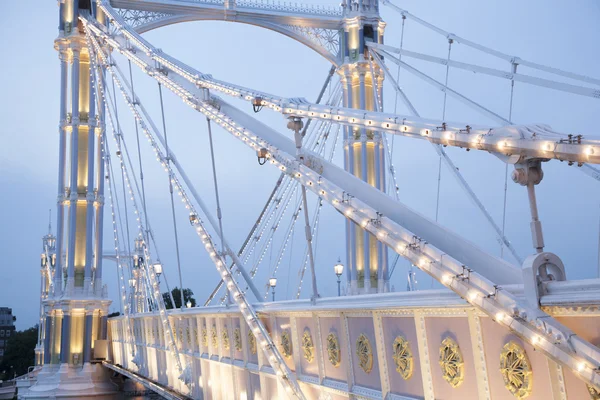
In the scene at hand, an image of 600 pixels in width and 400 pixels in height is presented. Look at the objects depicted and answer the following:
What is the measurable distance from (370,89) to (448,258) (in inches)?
595

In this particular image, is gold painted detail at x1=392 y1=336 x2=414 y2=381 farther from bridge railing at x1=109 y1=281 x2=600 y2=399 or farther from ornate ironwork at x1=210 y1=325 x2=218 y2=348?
ornate ironwork at x1=210 y1=325 x2=218 y2=348

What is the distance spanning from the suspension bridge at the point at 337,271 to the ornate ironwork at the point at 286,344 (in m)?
0.02

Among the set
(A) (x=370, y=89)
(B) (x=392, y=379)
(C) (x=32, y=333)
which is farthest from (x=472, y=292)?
(C) (x=32, y=333)

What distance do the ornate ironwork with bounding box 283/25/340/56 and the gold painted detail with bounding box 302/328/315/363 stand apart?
13.8 m

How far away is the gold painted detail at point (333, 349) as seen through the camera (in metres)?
6.81

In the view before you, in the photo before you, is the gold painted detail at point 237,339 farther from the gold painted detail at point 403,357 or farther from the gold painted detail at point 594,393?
the gold painted detail at point 594,393

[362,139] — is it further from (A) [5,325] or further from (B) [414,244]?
(A) [5,325]

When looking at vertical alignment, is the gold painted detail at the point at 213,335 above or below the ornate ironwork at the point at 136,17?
below

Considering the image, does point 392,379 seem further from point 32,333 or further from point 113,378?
point 32,333

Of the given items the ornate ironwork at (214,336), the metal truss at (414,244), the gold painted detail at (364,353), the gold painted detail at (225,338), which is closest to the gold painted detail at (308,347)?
the gold painted detail at (364,353)

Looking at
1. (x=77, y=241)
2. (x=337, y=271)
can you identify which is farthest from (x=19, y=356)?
(x=337, y=271)

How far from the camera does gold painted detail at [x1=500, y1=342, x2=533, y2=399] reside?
4488 millimetres

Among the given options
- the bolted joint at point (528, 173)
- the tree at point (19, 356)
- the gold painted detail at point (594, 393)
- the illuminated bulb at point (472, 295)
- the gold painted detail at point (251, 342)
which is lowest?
the tree at point (19, 356)

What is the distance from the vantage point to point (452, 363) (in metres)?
5.20
